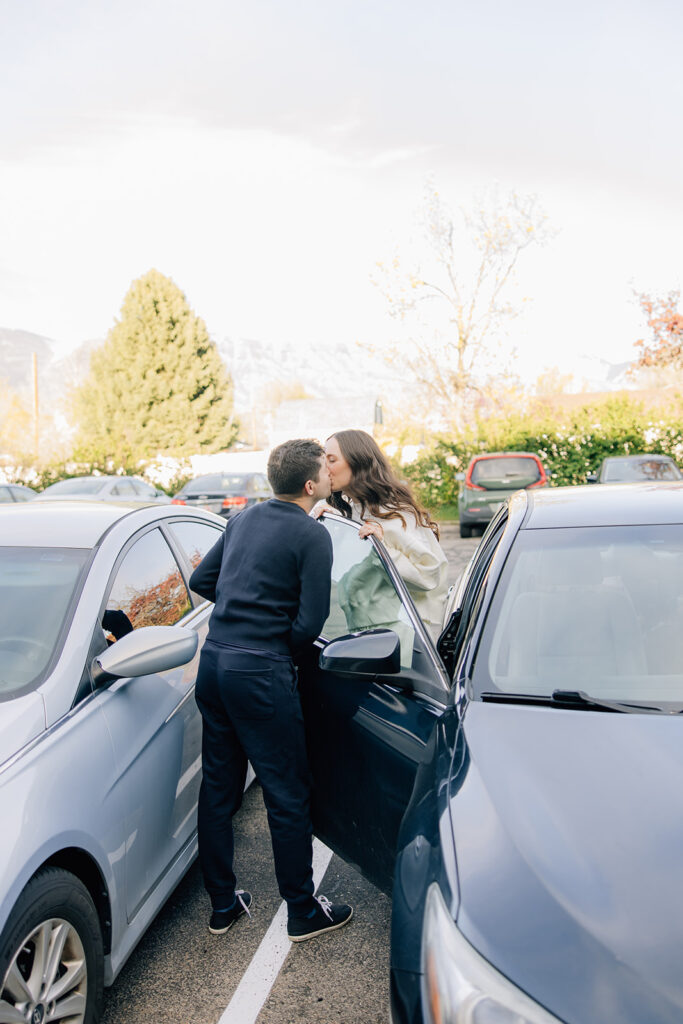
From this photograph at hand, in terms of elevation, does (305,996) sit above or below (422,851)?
below

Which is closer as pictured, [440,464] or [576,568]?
[576,568]

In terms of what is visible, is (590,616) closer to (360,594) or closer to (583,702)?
(583,702)

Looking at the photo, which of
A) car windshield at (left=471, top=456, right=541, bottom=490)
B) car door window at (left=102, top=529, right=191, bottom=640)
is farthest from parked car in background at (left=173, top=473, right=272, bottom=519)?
car door window at (left=102, top=529, right=191, bottom=640)

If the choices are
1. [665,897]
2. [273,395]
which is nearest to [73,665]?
[665,897]

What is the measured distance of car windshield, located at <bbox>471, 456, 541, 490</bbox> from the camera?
17281 mm

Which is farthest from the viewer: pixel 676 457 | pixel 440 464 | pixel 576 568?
pixel 440 464

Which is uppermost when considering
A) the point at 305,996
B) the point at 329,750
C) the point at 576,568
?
the point at 576,568

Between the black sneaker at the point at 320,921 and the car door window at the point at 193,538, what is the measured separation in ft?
5.13

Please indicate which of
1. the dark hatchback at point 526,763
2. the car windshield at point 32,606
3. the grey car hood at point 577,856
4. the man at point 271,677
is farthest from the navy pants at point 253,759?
the grey car hood at point 577,856

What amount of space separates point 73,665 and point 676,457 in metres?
21.3

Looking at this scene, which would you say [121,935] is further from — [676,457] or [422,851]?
[676,457]

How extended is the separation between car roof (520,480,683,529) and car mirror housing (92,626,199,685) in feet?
4.25

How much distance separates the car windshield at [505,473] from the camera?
17.3 m

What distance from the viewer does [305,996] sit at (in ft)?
9.05
